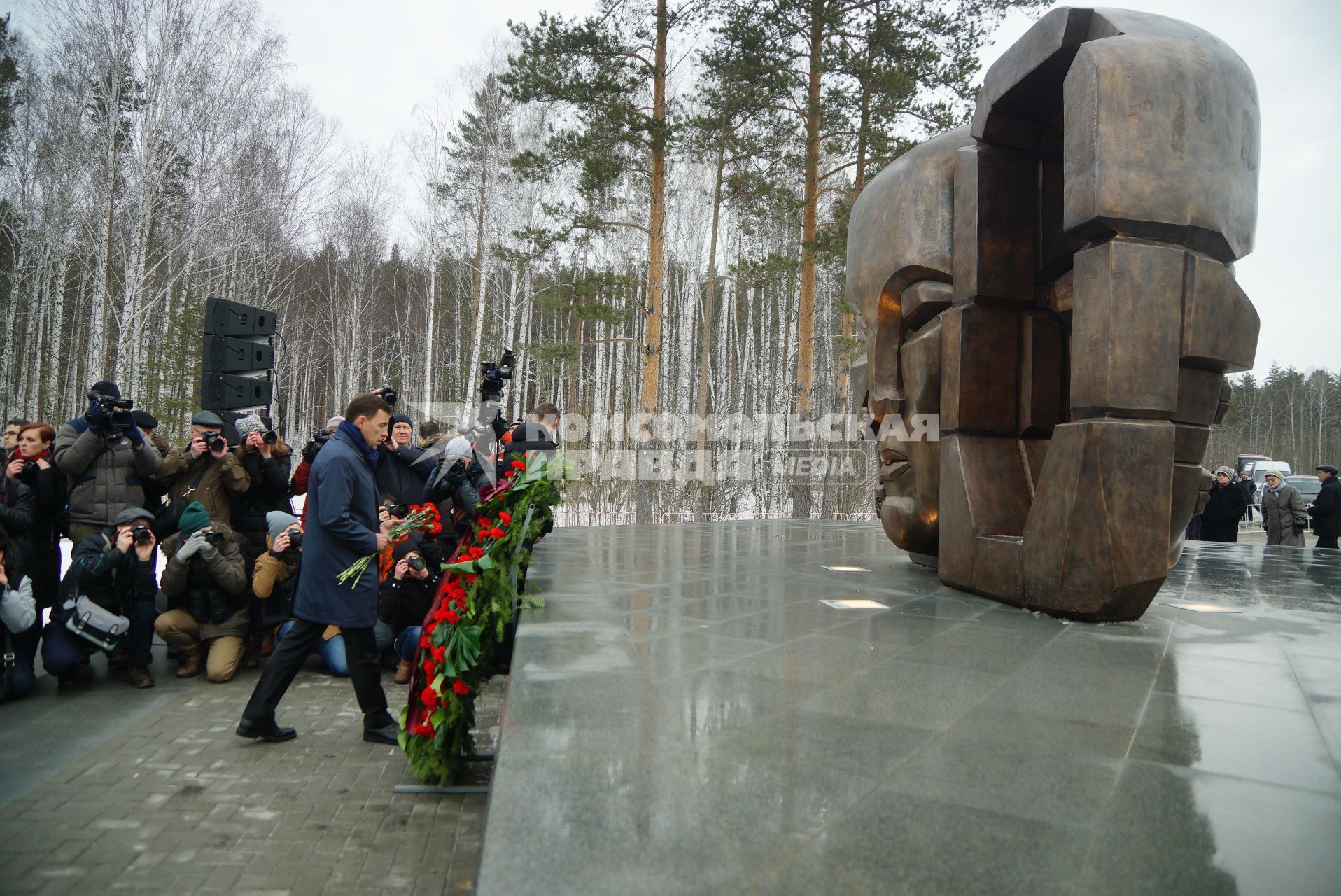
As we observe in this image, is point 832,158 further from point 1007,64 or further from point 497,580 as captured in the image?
point 497,580

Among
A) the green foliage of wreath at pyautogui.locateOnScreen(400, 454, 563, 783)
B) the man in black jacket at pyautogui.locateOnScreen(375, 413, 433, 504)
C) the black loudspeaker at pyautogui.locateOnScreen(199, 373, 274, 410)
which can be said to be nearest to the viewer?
the green foliage of wreath at pyautogui.locateOnScreen(400, 454, 563, 783)

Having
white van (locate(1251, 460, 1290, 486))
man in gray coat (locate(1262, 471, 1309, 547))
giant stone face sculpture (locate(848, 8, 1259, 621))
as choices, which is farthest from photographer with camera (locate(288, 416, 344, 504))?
white van (locate(1251, 460, 1290, 486))

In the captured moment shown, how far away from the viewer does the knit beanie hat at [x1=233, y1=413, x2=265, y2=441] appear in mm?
6359

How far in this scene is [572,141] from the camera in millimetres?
14195

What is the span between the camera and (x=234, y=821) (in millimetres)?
3350

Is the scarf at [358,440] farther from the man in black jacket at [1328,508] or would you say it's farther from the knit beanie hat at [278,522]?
the man in black jacket at [1328,508]

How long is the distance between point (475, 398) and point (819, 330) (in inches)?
463

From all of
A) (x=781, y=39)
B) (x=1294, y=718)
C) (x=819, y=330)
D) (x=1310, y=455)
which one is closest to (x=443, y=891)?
(x=1294, y=718)

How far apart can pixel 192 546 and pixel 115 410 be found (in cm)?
130

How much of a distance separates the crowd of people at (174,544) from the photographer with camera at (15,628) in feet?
0.03

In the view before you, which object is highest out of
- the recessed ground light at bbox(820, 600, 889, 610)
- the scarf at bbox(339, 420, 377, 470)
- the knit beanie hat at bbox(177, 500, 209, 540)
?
the scarf at bbox(339, 420, 377, 470)

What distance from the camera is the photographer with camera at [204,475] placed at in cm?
612

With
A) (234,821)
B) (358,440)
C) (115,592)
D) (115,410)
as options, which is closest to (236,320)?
(115,410)

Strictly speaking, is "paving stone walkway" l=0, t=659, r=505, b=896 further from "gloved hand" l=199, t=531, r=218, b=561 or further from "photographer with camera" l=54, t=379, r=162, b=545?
"photographer with camera" l=54, t=379, r=162, b=545
